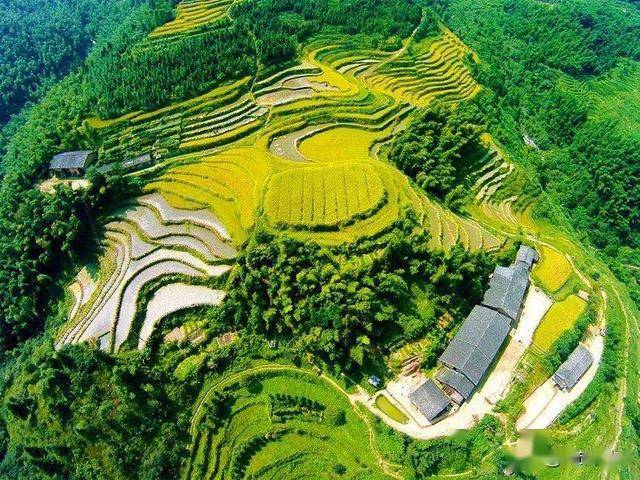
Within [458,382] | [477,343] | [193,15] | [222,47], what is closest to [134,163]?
[222,47]

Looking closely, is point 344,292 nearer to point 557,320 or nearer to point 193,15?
point 557,320

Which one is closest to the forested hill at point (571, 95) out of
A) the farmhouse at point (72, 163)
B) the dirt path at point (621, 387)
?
the dirt path at point (621, 387)

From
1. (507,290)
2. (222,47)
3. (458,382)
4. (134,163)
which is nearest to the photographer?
(458,382)

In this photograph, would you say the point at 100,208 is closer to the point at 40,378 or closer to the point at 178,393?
the point at 40,378

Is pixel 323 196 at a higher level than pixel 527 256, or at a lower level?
higher

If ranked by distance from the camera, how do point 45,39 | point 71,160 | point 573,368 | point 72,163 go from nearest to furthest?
point 573,368 < point 72,163 < point 71,160 < point 45,39

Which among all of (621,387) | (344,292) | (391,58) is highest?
(391,58)

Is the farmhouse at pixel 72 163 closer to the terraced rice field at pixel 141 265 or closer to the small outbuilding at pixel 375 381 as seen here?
the terraced rice field at pixel 141 265

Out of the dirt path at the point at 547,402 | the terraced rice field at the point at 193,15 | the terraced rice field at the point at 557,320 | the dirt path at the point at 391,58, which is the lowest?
the dirt path at the point at 547,402

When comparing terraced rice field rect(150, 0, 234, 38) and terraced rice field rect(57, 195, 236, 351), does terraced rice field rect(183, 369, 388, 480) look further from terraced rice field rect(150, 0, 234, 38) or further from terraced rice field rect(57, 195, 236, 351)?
terraced rice field rect(150, 0, 234, 38)
